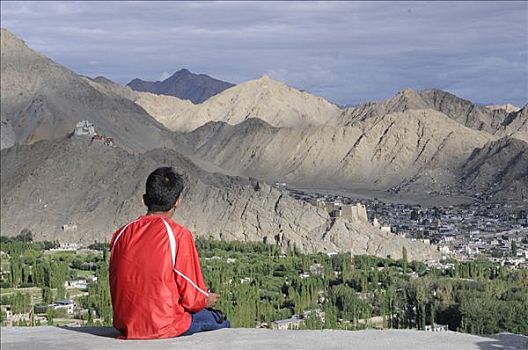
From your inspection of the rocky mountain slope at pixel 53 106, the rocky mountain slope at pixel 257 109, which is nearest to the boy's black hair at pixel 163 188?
the rocky mountain slope at pixel 53 106

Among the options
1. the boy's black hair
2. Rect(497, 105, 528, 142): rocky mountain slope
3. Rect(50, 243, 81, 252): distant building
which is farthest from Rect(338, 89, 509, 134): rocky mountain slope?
the boy's black hair

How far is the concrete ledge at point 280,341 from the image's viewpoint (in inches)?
369

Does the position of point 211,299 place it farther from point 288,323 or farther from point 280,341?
point 288,323

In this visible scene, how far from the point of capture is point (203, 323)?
9.78 metres

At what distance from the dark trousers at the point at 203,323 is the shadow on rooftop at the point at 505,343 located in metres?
2.57

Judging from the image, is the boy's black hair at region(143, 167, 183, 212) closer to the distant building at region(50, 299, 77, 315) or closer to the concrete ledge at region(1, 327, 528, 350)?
the concrete ledge at region(1, 327, 528, 350)

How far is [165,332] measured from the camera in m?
9.30

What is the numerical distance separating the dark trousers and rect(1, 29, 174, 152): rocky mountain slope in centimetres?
8764

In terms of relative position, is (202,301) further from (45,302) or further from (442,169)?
(442,169)

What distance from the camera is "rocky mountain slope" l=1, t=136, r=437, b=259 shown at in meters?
59.2

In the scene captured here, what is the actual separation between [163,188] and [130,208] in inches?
2150

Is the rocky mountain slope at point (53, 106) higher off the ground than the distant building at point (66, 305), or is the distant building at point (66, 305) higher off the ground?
the rocky mountain slope at point (53, 106)

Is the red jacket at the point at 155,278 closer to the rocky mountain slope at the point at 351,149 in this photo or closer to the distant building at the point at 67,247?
the distant building at the point at 67,247

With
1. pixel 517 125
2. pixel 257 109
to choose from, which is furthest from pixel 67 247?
pixel 257 109
